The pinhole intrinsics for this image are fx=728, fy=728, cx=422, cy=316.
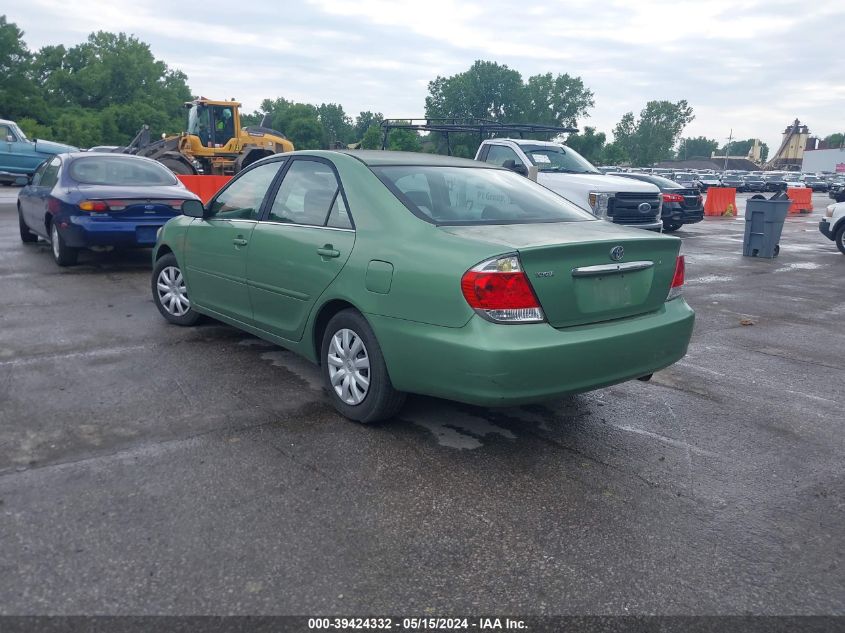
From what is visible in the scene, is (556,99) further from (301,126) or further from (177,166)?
(177,166)

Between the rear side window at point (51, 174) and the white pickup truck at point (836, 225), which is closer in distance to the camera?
the rear side window at point (51, 174)

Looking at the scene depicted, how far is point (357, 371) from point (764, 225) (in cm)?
1115

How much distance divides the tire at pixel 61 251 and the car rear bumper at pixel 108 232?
22 centimetres

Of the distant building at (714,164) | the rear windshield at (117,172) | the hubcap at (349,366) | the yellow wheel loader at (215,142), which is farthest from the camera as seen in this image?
the distant building at (714,164)

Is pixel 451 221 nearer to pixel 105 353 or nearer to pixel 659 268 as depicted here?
pixel 659 268

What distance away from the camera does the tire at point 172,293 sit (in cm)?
641

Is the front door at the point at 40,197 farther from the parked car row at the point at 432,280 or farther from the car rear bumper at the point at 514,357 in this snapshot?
the car rear bumper at the point at 514,357

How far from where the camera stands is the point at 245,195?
215 inches

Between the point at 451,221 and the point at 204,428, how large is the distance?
185 cm

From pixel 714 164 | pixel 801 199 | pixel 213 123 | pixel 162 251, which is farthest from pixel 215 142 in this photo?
pixel 714 164

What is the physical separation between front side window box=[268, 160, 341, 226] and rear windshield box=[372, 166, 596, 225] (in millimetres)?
383

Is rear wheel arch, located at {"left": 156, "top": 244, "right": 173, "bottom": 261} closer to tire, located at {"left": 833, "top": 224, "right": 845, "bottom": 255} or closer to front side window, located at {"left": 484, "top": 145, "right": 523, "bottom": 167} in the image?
front side window, located at {"left": 484, "top": 145, "right": 523, "bottom": 167}

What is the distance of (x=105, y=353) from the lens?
5.68 meters

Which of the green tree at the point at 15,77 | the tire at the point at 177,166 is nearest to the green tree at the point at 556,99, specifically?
the green tree at the point at 15,77
